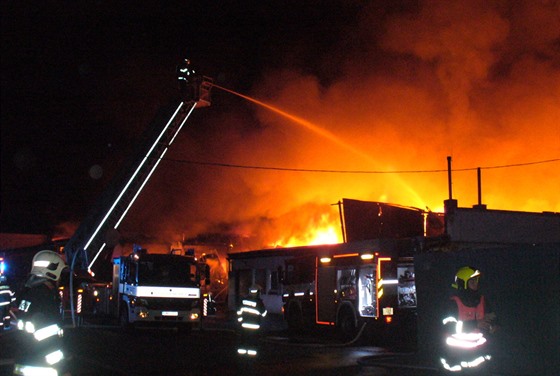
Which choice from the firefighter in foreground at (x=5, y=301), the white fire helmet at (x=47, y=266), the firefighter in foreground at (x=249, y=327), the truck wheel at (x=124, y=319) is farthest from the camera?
the truck wheel at (x=124, y=319)

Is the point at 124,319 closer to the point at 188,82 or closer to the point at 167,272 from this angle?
the point at 167,272

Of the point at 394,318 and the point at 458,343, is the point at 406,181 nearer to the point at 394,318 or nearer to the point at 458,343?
the point at 394,318

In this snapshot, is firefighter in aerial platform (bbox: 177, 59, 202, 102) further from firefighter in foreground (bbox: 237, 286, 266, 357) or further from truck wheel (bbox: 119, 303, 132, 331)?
firefighter in foreground (bbox: 237, 286, 266, 357)

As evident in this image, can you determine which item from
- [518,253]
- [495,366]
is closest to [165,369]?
[495,366]

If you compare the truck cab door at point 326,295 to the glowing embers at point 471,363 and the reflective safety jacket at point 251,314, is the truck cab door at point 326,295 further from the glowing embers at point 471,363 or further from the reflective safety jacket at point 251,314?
the glowing embers at point 471,363

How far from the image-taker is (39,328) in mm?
4703

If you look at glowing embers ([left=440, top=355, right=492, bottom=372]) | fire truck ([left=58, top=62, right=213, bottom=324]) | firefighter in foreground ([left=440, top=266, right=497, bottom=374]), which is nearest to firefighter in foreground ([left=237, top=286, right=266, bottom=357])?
firefighter in foreground ([left=440, top=266, right=497, bottom=374])

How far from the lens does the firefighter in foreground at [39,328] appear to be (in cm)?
468

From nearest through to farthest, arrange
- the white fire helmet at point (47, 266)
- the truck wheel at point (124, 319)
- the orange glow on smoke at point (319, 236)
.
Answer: the white fire helmet at point (47, 266) < the truck wheel at point (124, 319) < the orange glow on smoke at point (319, 236)

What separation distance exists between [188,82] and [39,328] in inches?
573

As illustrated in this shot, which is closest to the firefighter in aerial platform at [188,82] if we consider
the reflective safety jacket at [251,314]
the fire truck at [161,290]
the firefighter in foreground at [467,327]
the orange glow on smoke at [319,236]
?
the fire truck at [161,290]

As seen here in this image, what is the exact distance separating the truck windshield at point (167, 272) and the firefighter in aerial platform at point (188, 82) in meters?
4.71

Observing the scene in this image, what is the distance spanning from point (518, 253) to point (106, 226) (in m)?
12.7

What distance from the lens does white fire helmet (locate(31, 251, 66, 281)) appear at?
16.4 ft
